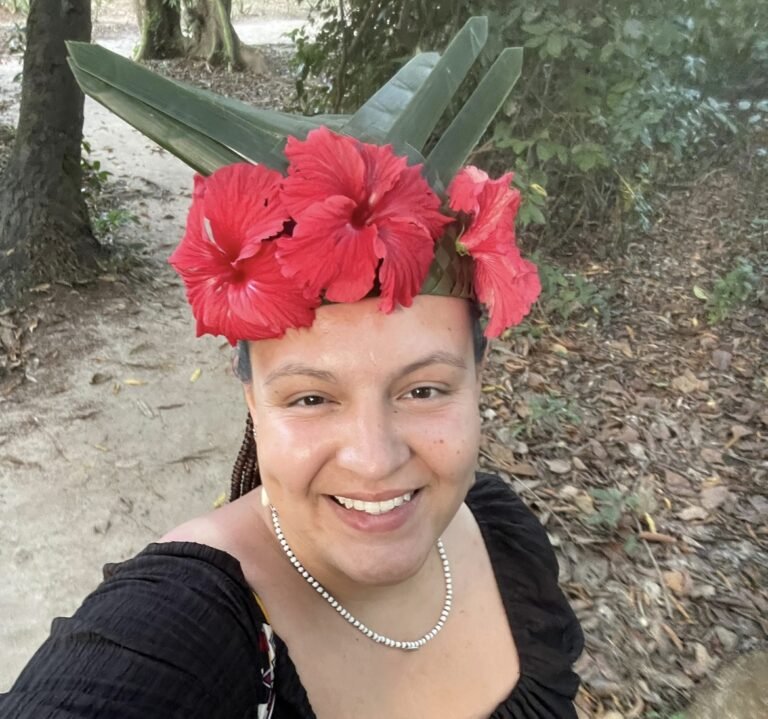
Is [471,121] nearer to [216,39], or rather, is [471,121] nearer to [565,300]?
[565,300]

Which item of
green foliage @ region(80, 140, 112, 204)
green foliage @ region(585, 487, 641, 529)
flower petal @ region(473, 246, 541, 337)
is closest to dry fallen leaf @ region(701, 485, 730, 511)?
green foliage @ region(585, 487, 641, 529)

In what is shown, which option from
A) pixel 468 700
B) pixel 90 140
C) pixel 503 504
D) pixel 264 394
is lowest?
pixel 90 140

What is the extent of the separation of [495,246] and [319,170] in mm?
330

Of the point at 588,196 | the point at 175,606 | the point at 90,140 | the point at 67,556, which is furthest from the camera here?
the point at 90,140

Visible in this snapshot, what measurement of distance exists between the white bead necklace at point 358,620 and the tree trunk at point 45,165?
155 inches

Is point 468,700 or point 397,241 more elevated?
point 397,241

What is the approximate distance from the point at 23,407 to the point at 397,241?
353 centimetres

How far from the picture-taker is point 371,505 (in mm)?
1233

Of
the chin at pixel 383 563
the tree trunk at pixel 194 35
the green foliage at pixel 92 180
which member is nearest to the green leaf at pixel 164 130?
the chin at pixel 383 563

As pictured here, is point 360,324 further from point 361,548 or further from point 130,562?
point 130,562

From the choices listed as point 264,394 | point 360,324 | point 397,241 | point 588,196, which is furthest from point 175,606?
point 588,196

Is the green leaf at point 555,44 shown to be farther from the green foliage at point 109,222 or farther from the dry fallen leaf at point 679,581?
the green foliage at point 109,222

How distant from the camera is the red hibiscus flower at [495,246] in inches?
48.6

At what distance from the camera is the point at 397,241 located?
1144 mm
